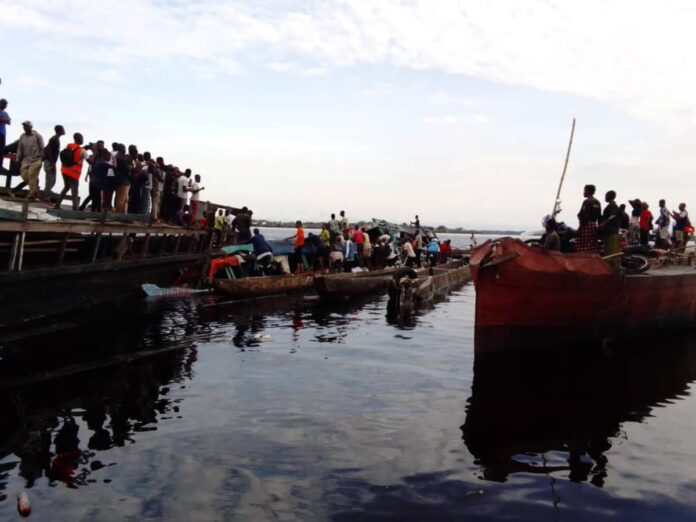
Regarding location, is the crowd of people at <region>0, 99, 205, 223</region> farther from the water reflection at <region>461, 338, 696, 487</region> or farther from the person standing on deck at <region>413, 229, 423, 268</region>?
the person standing on deck at <region>413, 229, 423, 268</region>

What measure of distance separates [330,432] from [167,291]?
42.3ft

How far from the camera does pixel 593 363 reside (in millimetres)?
10477

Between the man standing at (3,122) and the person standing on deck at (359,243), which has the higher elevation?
the man standing at (3,122)

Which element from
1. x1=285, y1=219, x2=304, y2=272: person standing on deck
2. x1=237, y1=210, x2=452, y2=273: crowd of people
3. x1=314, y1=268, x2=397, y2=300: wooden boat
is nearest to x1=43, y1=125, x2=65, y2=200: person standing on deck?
x1=237, y1=210, x2=452, y2=273: crowd of people

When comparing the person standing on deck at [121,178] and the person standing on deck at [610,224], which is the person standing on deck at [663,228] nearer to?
the person standing on deck at [610,224]

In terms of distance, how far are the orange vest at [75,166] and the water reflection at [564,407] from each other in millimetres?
11404

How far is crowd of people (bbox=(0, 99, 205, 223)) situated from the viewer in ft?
46.3

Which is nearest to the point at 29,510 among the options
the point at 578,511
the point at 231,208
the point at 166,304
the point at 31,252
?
the point at 578,511

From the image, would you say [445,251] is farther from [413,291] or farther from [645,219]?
[413,291]

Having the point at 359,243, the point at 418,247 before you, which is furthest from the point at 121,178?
the point at 418,247

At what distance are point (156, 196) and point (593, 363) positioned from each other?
14.0 meters

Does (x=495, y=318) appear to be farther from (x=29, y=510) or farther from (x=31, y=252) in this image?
(x=31, y=252)

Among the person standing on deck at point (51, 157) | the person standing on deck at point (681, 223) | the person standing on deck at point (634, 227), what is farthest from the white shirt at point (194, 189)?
the person standing on deck at point (681, 223)

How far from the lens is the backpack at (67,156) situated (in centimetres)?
1438
